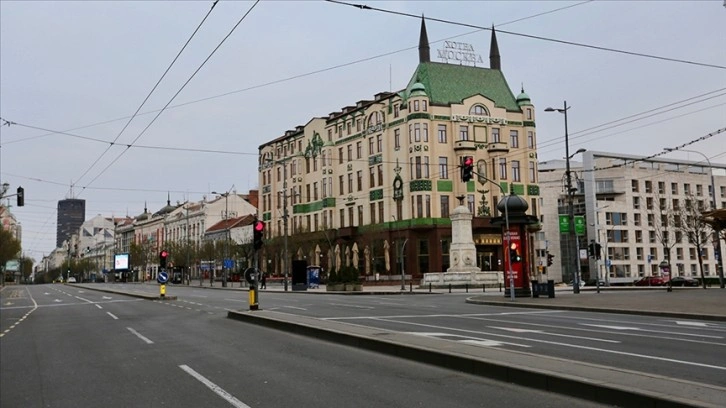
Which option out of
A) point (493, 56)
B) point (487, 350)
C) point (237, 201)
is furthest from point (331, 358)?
point (237, 201)

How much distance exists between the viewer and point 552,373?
29.3 ft

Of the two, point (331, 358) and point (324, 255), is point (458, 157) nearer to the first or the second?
point (324, 255)

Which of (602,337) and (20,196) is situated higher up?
(20,196)

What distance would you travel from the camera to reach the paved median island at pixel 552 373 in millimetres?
7492

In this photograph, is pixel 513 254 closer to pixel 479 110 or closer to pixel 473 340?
pixel 473 340

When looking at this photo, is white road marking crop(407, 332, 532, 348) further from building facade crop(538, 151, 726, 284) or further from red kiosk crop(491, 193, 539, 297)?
building facade crop(538, 151, 726, 284)

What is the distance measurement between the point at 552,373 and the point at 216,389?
15.1 feet

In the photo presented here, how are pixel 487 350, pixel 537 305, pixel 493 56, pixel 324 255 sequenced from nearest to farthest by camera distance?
pixel 487 350
pixel 537 305
pixel 493 56
pixel 324 255

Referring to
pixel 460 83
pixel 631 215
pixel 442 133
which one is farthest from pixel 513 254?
pixel 631 215

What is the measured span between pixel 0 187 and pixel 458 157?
46074mm

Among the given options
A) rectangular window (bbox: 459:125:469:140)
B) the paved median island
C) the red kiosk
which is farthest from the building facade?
the paved median island

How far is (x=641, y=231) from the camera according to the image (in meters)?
98.4

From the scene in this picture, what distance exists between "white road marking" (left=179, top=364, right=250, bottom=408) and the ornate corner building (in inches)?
2019

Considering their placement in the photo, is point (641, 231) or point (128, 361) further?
point (641, 231)
